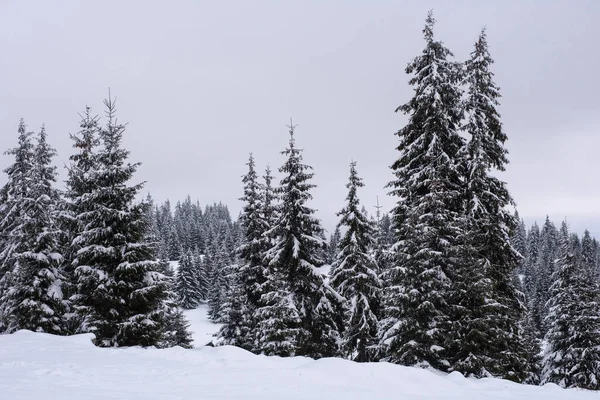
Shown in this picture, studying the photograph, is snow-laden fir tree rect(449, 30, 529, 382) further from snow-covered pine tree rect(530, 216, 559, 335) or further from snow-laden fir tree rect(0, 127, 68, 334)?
snow-laden fir tree rect(0, 127, 68, 334)

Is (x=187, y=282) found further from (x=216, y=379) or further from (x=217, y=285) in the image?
(x=216, y=379)

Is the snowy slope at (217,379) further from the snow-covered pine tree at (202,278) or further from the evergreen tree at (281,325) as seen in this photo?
the snow-covered pine tree at (202,278)

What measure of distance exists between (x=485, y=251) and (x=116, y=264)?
1638cm

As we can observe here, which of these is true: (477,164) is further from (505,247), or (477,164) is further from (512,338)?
(512,338)

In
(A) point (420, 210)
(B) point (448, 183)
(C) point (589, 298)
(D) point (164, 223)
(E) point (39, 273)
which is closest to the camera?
(A) point (420, 210)

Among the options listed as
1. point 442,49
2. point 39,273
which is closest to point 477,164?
point 442,49

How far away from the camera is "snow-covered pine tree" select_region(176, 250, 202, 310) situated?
71188mm

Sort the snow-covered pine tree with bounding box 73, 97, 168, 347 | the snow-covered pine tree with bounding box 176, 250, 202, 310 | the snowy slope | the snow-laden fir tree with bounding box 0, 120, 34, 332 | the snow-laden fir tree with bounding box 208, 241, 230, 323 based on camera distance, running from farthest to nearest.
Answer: the snow-covered pine tree with bounding box 176, 250, 202, 310, the snow-laden fir tree with bounding box 208, 241, 230, 323, the snow-laden fir tree with bounding box 0, 120, 34, 332, the snow-covered pine tree with bounding box 73, 97, 168, 347, the snowy slope

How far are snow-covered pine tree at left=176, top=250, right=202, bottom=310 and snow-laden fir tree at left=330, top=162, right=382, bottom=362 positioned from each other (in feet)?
181

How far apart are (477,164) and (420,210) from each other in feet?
12.4

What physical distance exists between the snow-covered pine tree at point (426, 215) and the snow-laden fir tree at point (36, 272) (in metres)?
17.5

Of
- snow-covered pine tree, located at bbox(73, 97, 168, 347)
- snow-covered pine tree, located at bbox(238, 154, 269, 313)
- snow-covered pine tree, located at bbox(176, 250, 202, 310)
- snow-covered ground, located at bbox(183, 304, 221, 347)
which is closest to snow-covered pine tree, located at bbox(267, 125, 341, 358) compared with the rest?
snow-covered pine tree, located at bbox(238, 154, 269, 313)

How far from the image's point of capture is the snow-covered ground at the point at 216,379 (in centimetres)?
774

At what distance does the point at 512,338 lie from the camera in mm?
15203
